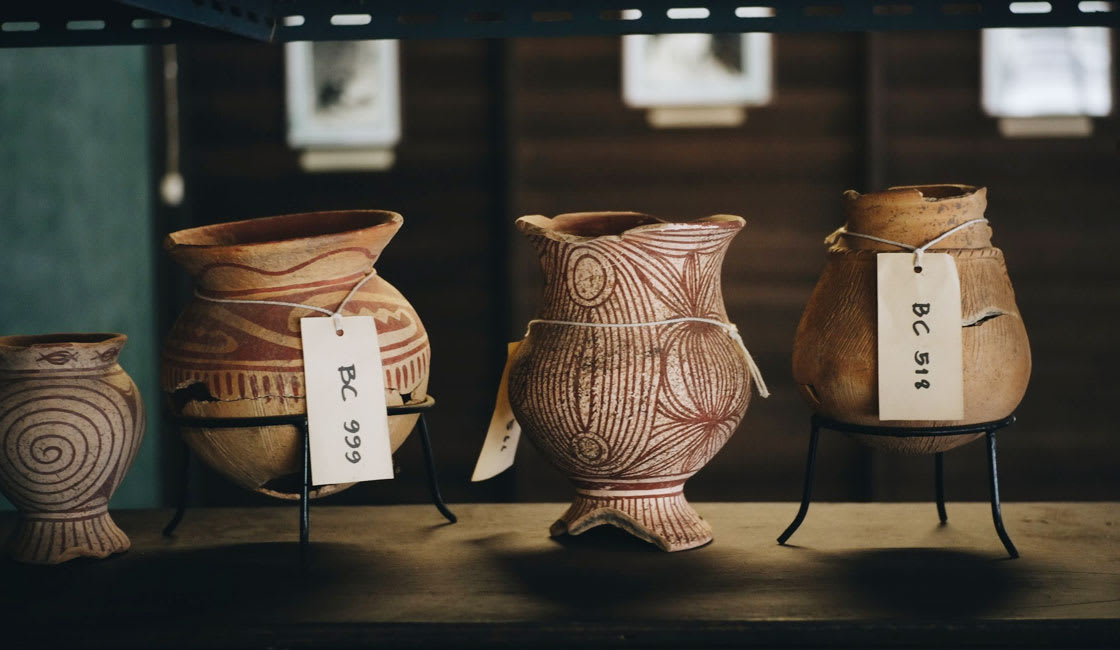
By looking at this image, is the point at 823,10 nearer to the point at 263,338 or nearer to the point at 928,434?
the point at 928,434

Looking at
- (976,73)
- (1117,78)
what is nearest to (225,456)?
(976,73)

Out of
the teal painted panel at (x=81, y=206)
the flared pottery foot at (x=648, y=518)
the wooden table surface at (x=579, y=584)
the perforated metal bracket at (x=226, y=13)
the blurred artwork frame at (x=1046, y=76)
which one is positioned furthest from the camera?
the blurred artwork frame at (x=1046, y=76)

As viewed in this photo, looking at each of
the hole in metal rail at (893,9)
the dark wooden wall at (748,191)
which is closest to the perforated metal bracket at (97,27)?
the hole in metal rail at (893,9)

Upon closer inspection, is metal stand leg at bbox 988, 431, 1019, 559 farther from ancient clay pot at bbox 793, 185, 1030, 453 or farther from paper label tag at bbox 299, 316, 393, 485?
paper label tag at bbox 299, 316, 393, 485

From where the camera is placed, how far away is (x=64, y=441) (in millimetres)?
1029

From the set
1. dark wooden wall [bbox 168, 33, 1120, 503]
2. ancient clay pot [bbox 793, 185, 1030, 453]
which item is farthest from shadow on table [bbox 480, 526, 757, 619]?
dark wooden wall [bbox 168, 33, 1120, 503]

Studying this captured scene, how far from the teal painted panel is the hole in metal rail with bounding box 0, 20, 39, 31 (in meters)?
0.86

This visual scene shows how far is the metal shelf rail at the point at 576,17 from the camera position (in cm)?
109

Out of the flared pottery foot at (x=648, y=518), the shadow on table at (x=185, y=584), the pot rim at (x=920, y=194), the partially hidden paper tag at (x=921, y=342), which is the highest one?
the pot rim at (x=920, y=194)

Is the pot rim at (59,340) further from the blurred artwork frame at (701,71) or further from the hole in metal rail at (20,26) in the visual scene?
the blurred artwork frame at (701,71)

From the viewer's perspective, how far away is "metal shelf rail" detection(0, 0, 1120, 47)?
3.59 feet

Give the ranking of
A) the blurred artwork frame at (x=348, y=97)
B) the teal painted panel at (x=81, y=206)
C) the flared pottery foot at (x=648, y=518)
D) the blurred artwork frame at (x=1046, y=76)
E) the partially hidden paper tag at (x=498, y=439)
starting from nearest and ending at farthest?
the flared pottery foot at (x=648, y=518), the partially hidden paper tag at (x=498, y=439), the teal painted panel at (x=81, y=206), the blurred artwork frame at (x=1046, y=76), the blurred artwork frame at (x=348, y=97)

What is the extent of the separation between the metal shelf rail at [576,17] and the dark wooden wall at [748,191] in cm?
192

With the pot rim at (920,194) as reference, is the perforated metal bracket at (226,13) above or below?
above
